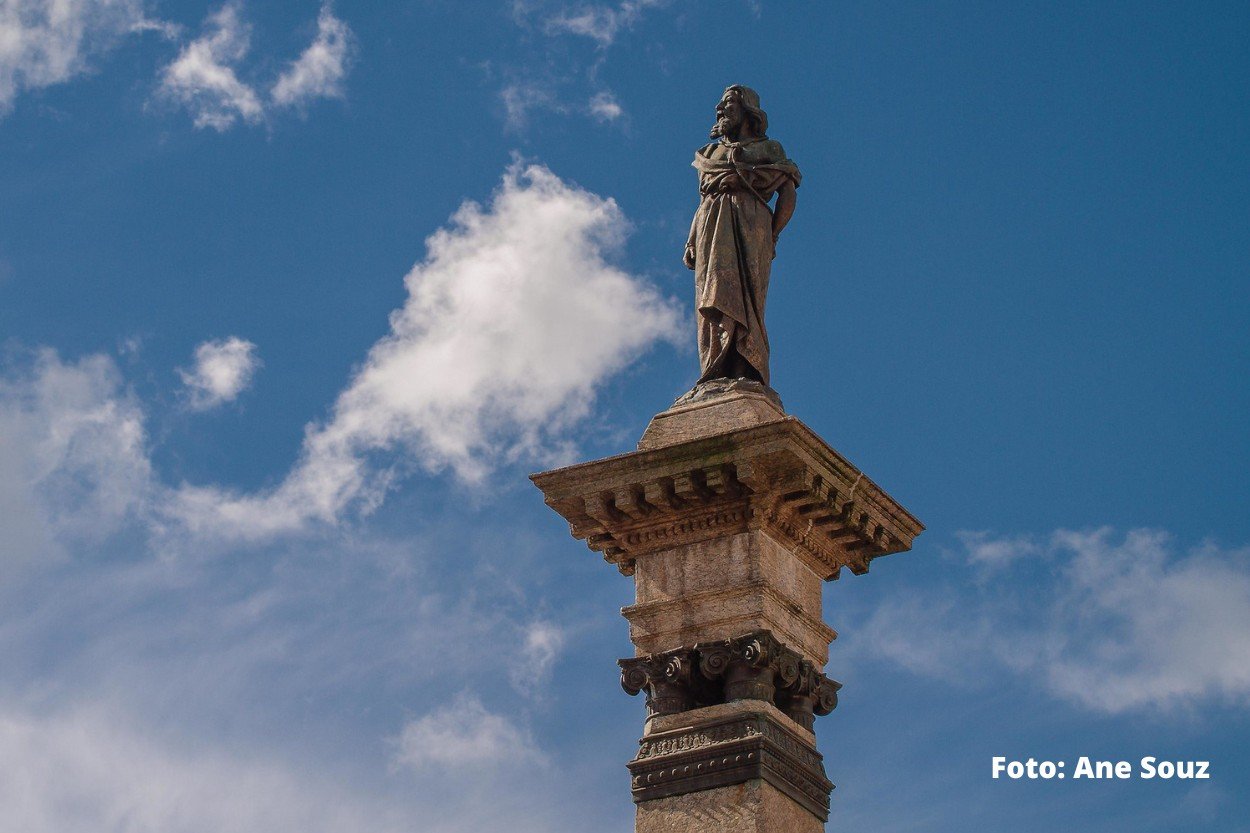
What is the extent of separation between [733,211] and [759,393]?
5.47 ft

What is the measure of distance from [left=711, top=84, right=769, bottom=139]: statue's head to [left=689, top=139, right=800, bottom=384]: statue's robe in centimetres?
13

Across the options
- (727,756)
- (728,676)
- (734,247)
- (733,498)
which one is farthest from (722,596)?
(734,247)

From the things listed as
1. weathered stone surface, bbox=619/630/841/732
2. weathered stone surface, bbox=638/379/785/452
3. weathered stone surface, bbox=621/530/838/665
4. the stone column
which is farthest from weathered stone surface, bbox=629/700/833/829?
weathered stone surface, bbox=638/379/785/452

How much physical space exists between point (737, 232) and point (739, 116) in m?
1.17

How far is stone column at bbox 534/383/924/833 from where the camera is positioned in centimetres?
1562

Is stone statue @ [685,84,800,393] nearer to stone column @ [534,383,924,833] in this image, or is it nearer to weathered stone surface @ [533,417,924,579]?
stone column @ [534,383,924,833]

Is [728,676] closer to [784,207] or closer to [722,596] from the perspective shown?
[722,596]

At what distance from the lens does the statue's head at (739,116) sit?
18.3 meters

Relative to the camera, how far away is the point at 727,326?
17516 millimetres

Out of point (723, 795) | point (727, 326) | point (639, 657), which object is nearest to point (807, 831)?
point (723, 795)

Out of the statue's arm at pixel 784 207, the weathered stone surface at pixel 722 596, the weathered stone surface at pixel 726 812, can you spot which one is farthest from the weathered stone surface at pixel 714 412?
the weathered stone surface at pixel 726 812

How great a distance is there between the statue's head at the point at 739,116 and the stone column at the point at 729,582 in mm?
2445

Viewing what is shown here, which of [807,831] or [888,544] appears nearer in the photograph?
[807,831]

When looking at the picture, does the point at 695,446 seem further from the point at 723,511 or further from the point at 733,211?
the point at 733,211
